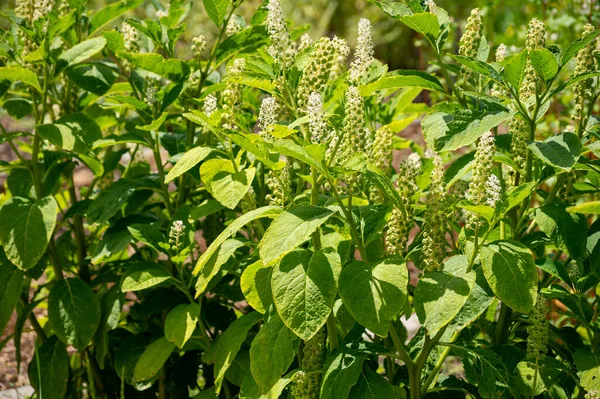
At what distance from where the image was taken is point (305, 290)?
1854 mm

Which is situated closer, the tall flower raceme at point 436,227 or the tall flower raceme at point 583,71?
the tall flower raceme at point 436,227

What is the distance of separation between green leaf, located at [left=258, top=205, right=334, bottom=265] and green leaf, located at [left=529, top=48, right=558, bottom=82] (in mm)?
606

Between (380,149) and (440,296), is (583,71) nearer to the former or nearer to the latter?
(380,149)

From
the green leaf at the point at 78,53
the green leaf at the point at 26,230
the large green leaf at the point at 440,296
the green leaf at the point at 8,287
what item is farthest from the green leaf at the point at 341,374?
the green leaf at the point at 78,53

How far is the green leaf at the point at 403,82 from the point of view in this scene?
6.48 ft

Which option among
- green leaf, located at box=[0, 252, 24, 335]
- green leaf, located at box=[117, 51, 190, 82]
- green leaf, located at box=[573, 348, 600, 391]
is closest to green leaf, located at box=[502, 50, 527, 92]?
green leaf, located at box=[573, 348, 600, 391]

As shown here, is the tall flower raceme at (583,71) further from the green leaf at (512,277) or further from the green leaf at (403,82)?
the green leaf at (512,277)

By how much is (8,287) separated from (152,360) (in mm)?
602

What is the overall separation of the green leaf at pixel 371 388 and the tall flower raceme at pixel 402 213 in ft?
1.07

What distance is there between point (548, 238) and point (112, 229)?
142 cm

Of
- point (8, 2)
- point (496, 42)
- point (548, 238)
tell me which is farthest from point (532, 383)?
point (8, 2)

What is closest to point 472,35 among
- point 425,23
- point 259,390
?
point 425,23

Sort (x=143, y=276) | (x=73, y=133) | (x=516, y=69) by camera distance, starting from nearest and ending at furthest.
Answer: (x=516, y=69) < (x=143, y=276) < (x=73, y=133)

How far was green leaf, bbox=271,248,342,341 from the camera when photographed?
1.84 m
